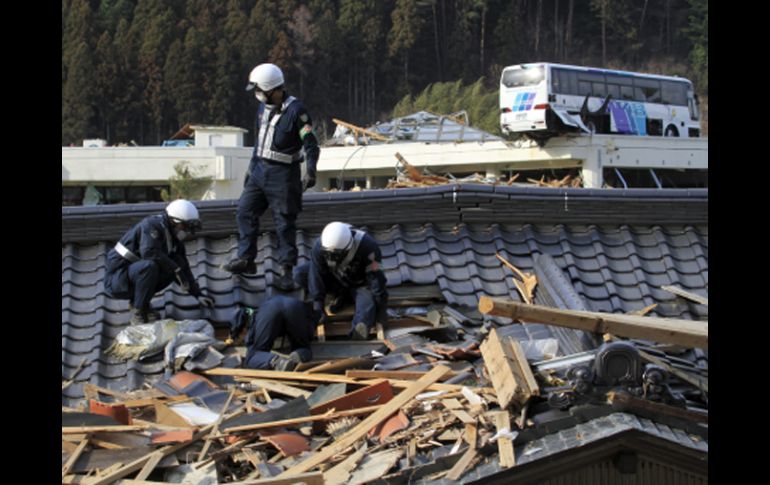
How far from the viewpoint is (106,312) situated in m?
9.50

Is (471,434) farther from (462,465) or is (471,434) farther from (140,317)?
(140,317)

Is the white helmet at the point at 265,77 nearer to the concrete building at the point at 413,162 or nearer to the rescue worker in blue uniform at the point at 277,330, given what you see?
the rescue worker in blue uniform at the point at 277,330

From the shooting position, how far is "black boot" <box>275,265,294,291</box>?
9.71 meters

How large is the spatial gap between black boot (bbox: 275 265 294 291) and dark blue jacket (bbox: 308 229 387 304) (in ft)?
0.67

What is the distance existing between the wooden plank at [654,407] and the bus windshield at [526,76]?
128 feet

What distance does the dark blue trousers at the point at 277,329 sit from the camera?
8742 mm

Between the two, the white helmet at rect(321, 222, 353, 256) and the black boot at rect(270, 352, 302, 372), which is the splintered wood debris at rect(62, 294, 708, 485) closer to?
the black boot at rect(270, 352, 302, 372)

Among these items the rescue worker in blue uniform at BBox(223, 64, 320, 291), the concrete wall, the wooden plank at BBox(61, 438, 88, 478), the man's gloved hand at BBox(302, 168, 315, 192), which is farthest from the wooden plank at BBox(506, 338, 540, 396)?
the concrete wall

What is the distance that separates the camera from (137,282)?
9211mm

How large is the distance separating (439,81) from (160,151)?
29.5 m

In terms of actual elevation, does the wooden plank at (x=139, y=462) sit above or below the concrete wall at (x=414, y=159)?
below

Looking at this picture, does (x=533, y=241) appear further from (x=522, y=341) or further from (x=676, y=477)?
(x=676, y=477)

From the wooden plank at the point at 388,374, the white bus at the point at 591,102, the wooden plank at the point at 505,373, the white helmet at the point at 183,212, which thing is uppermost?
the white bus at the point at 591,102

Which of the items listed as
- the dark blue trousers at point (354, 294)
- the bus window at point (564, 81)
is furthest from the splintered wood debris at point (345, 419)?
the bus window at point (564, 81)
